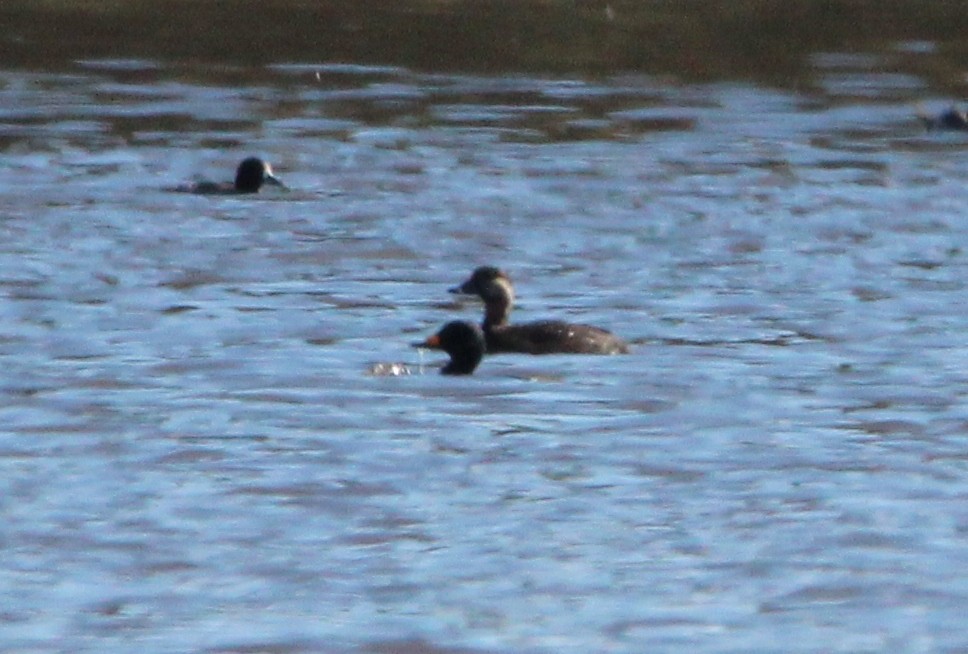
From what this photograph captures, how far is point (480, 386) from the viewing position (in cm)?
1504

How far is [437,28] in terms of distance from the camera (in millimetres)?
33531

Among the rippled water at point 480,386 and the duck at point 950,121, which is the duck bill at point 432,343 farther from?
the duck at point 950,121

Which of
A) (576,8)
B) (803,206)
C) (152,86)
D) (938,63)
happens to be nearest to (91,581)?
(803,206)

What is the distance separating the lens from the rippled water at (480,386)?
9.99 meters

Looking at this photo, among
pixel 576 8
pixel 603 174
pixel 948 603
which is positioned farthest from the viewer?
pixel 576 8

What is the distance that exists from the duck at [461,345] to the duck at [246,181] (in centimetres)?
755

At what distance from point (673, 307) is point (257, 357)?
3.18 metres

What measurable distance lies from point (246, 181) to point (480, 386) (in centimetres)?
824

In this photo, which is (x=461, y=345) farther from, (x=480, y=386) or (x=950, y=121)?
(x=950, y=121)

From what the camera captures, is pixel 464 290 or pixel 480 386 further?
pixel 464 290

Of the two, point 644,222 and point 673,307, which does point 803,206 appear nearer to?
point 644,222

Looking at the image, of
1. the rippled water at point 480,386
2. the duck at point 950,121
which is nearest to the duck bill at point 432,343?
the rippled water at point 480,386

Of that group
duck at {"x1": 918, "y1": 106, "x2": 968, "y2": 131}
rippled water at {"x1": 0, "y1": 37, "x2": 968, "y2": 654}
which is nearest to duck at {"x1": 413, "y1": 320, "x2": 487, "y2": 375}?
rippled water at {"x1": 0, "y1": 37, "x2": 968, "y2": 654}

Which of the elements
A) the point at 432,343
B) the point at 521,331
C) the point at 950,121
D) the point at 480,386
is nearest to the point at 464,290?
the point at 521,331
